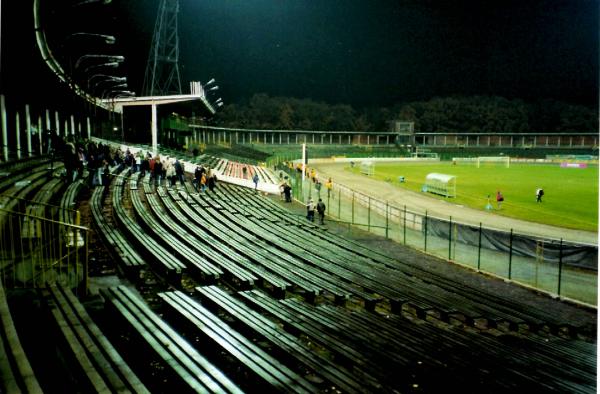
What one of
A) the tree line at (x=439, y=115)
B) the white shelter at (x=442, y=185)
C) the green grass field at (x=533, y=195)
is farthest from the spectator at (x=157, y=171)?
the tree line at (x=439, y=115)

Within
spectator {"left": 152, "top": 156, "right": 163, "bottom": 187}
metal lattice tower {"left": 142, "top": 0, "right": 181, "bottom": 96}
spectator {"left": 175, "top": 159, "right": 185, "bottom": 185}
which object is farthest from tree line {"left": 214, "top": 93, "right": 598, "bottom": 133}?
spectator {"left": 152, "top": 156, "right": 163, "bottom": 187}

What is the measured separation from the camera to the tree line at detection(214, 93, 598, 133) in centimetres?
14362

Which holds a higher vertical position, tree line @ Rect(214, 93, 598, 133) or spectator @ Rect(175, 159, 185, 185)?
tree line @ Rect(214, 93, 598, 133)

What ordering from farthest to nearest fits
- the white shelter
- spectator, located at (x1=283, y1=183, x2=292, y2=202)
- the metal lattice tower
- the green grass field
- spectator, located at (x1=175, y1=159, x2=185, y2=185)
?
the metal lattice tower
the white shelter
the green grass field
spectator, located at (x1=283, y1=183, x2=292, y2=202)
spectator, located at (x1=175, y1=159, x2=185, y2=185)

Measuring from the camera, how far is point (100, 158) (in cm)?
2355

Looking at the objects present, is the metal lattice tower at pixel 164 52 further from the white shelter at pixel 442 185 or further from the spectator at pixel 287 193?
the spectator at pixel 287 193

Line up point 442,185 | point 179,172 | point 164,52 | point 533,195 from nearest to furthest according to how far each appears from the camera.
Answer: point 179,172
point 442,185
point 533,195
point 164,52

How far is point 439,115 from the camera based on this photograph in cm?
14838

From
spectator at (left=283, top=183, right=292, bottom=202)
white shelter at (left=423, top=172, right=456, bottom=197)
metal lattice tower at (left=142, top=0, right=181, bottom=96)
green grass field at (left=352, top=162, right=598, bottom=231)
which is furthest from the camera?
metal lattice tower at (left=142, top=0, right=181, bottom=96)

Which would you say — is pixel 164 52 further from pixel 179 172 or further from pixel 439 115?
pixel 439 115

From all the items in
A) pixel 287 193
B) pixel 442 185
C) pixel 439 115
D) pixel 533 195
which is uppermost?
pixel 439 115

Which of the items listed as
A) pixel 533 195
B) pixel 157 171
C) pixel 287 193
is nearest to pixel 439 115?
pixel 533 195

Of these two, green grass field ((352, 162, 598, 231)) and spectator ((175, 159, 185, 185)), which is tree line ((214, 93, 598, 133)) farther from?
spectator ((175, 159, 185, 185))

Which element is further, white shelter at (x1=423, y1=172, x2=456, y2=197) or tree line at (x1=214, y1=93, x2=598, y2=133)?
tree line at (x1=214, y1=93, x2=598, y2=133)
